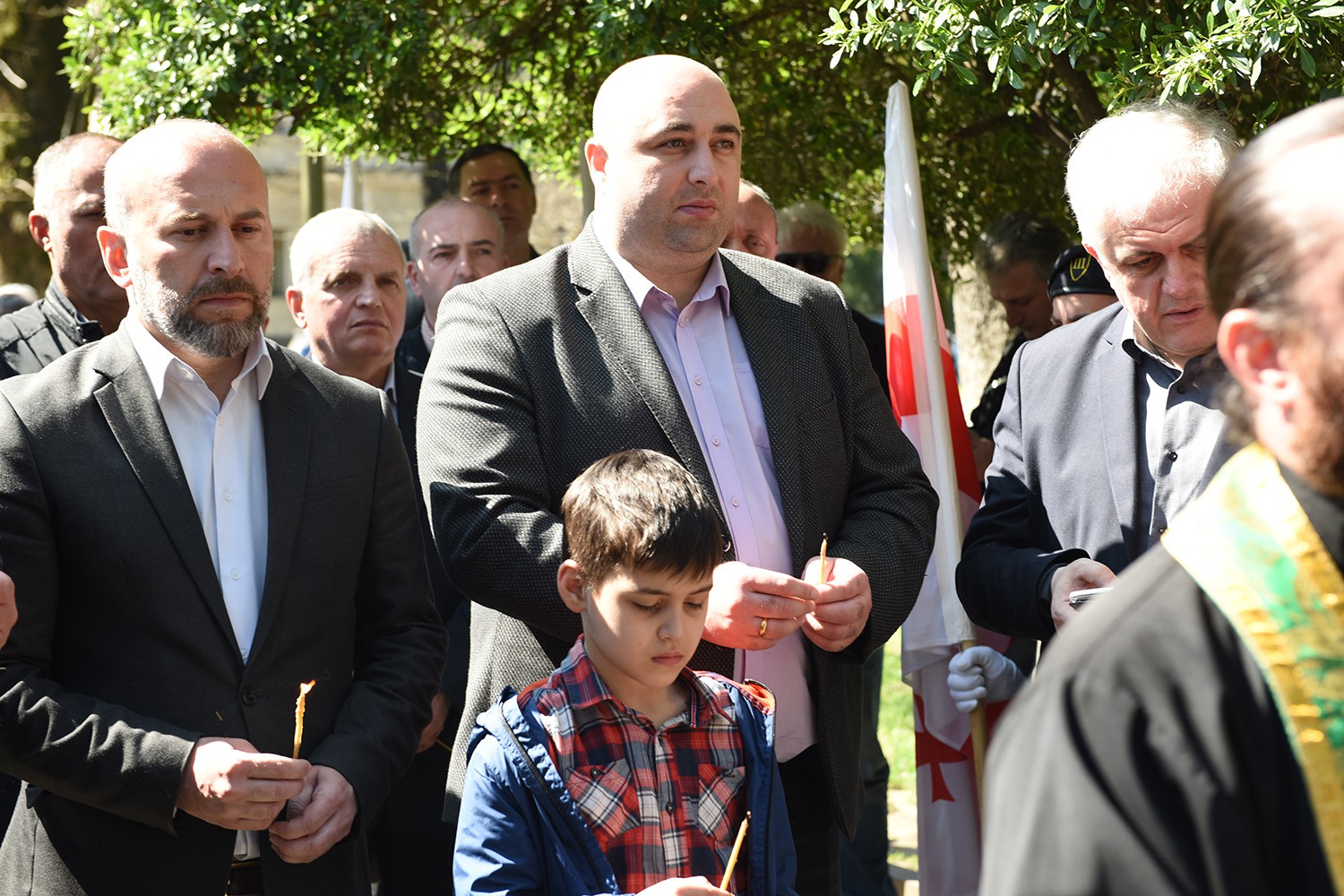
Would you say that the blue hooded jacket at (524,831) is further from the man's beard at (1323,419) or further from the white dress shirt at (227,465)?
the man's beard at (1323,419)

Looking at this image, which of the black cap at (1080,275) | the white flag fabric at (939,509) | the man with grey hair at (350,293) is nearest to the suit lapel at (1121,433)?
the white flag fabric at (939,509)

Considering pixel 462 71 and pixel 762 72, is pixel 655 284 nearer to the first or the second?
pixel 762 72

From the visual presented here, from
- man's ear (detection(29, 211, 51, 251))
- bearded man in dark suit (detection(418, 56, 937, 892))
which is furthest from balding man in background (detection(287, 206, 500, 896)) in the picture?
man's ear (detection(29, 211, 51, 251))

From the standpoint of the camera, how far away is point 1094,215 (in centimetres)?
298

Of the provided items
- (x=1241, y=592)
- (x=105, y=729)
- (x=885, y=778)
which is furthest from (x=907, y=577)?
(x=885, y=778)

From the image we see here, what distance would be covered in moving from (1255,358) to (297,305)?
381 centimetres

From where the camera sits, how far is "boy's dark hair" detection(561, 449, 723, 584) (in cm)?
251

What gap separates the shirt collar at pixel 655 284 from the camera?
3184mm

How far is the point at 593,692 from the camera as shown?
98.3 inches

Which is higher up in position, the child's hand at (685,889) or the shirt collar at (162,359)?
the shirt collar at (162,359)

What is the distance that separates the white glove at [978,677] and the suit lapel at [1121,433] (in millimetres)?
861

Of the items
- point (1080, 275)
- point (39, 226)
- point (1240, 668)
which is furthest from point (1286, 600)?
point (39, 226)

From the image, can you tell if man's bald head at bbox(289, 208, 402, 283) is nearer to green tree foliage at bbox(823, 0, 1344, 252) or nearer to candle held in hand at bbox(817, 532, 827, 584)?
green tree foliage at bbox(823, 0, 1344, 252)

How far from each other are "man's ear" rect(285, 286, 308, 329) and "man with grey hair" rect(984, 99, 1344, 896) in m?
3.65
